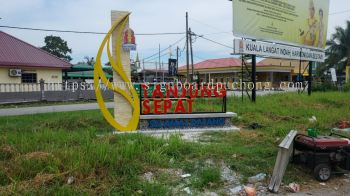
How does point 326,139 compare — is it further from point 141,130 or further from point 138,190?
point 141,130

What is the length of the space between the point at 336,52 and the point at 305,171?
129 feet

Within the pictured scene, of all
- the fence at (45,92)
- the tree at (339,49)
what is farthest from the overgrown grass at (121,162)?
the tree at (339,49)

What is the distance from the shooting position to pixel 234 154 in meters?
5.57

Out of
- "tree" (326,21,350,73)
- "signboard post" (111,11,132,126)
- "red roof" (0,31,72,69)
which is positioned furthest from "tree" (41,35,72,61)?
"signboard post" (111,11,132,126)

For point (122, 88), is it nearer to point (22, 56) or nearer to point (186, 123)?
point (186, 123)

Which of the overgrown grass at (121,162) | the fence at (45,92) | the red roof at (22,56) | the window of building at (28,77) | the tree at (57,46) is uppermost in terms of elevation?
the tree at (57,46)

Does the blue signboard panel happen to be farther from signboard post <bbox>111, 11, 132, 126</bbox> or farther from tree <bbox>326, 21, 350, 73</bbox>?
tree <bbox>326, 21, 350, 73</bbox>

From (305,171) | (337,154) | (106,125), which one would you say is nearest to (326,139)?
(337,154)

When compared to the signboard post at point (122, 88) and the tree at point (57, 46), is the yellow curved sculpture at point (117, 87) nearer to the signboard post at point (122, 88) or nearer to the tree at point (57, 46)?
the signboard post at point (122, 88)

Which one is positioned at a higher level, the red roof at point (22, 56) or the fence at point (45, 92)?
the red roof at point (22, 56)

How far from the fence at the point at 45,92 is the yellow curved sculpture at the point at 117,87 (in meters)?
11.6

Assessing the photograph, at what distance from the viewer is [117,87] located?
7.98 meters

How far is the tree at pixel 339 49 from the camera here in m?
38.5

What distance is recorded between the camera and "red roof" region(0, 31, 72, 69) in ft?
67.2
